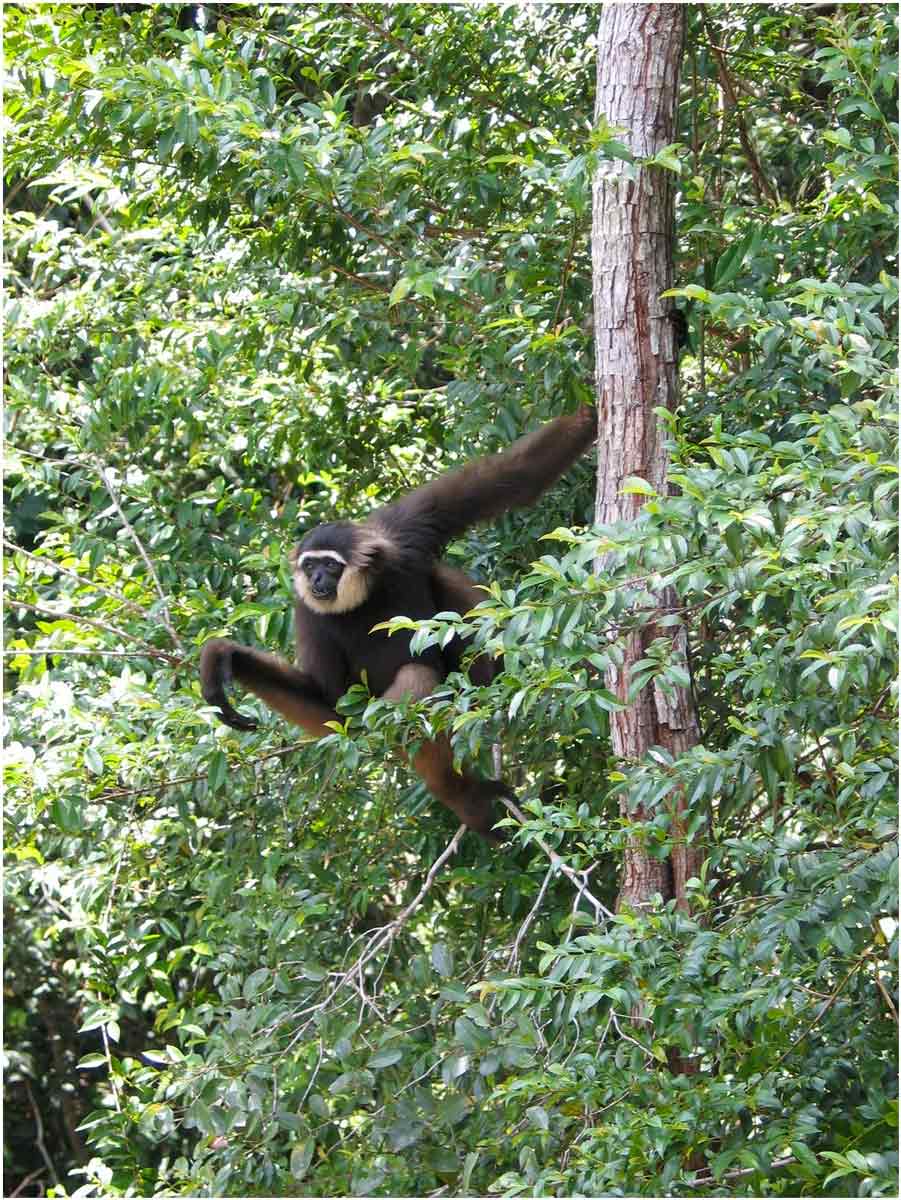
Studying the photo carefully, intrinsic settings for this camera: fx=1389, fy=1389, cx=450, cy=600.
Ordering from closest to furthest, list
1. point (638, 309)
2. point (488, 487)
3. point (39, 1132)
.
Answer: point (638, 309) < point (488, 487) < point (39, 1132)

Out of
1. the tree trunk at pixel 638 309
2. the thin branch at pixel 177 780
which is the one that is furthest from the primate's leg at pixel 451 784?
the tree trunk at pixel 638 309

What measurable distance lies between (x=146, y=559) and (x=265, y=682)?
69 centimetres

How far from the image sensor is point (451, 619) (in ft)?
11.4

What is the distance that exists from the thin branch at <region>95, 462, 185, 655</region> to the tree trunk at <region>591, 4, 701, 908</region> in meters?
1.78

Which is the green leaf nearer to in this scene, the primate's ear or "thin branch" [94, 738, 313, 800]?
"thin branch" [94, 738, 313, 800]

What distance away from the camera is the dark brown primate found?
500 centimetres

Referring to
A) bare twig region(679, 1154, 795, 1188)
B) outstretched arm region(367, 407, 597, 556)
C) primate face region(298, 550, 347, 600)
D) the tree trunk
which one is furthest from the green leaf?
outstretched arm region(367, 407, 597, 556)

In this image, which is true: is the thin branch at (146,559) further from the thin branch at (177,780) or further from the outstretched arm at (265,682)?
the thin branch at (177,780)

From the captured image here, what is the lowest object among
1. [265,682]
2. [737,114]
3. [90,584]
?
[265,682]

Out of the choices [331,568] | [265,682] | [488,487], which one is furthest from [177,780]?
[488,487]

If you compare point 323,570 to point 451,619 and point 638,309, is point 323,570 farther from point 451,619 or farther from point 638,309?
point 451,619

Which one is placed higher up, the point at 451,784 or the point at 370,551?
the point at 370,551

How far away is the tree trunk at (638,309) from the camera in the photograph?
4383 mm

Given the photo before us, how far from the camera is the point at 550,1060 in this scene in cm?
348
